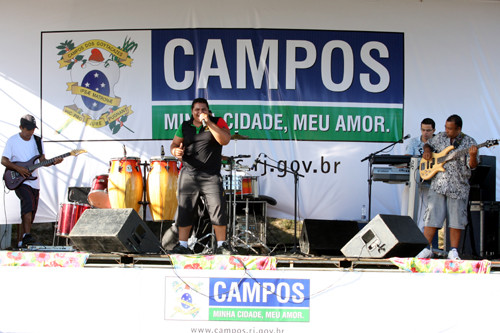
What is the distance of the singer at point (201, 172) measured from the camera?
548 centimetres

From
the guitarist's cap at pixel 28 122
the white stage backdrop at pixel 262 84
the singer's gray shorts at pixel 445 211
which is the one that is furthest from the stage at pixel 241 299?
the white stage backdrop at pixel 262 84

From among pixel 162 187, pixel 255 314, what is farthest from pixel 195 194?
pixel 255 314

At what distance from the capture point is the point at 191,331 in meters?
4.19

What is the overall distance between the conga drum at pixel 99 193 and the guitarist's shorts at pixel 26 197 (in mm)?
694

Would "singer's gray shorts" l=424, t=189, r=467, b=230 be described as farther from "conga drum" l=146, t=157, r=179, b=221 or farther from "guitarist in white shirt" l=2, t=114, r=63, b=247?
"guitarist in white shirt" l=2, t=114, r=63, b=247

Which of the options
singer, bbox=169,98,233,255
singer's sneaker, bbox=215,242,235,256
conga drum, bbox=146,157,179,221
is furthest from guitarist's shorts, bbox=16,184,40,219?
singer's sneaker, bbox=215,242,235,256

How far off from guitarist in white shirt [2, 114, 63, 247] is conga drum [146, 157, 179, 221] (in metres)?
1.30

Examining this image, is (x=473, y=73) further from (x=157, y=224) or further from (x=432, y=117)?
(x=157, y=224)

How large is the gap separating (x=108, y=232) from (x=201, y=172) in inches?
49.7

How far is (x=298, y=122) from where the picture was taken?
7.93 m

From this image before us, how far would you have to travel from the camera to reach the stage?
4.21m

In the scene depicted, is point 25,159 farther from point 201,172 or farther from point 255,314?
point 255,314

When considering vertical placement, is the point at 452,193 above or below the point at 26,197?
above

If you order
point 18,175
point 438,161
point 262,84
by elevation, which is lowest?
point 18,175
